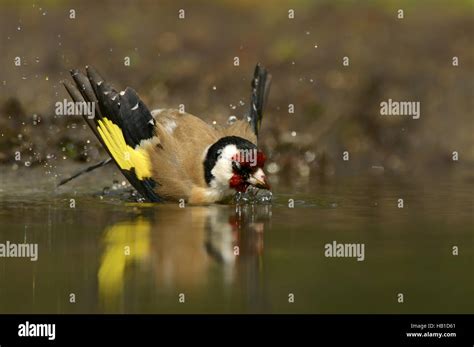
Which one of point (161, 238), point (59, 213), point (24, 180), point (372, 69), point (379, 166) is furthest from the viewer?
point (372, 69)

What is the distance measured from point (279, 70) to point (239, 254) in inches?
309

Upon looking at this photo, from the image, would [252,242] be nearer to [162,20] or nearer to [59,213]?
[59,213]

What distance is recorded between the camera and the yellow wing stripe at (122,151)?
402 inches

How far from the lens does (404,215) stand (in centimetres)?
1002

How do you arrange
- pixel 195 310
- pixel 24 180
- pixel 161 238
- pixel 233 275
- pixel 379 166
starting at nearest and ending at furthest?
→ pixel 195 310
pixel 233 275
pixel 161 238
pixel 24 180
pixel 379 166

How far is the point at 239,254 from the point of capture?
822 centimetres

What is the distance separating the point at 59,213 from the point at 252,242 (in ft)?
6.79

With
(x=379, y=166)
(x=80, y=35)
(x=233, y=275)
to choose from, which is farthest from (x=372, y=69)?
(x=233, y=275)

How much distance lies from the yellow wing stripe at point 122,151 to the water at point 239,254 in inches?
13.2

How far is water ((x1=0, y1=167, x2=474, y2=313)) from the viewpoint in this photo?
22.9ft
